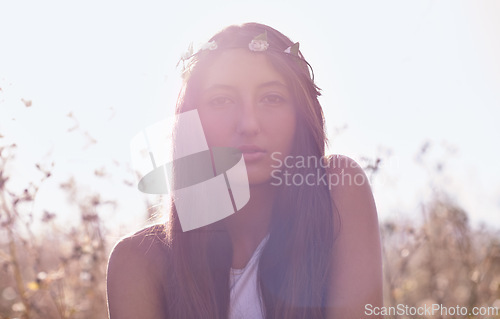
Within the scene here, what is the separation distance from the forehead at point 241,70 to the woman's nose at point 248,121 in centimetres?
10

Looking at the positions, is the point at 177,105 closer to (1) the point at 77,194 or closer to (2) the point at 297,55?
(2) the point at 297,55

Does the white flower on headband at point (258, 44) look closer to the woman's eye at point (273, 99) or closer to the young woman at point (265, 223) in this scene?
the young woman at point (265, 223)

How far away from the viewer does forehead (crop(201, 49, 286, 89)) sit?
1.90m

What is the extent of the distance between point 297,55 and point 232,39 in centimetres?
28

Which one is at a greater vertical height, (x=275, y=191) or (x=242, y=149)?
(x=242, y=149)

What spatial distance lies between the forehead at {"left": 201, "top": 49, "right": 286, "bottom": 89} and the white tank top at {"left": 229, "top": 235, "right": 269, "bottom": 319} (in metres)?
0.67

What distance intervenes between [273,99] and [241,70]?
0.57 ft

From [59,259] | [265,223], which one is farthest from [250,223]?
[59,259]

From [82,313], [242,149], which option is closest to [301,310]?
[242,149]

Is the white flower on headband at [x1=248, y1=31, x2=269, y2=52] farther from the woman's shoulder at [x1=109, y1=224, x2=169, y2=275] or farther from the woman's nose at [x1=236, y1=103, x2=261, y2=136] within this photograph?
the woman's shoulder at [x1=109, y1=224, x2=169, y2=275]

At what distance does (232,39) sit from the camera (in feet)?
6.57

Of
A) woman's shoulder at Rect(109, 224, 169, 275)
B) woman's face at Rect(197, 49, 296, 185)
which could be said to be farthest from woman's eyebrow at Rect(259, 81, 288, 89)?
woman's shoulder at Rect(109, 224, 169, 275)

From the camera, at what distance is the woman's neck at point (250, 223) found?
2.06 metres

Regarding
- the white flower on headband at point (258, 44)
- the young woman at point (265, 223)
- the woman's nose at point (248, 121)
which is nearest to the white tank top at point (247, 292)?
the young woman at point (265, 223)
